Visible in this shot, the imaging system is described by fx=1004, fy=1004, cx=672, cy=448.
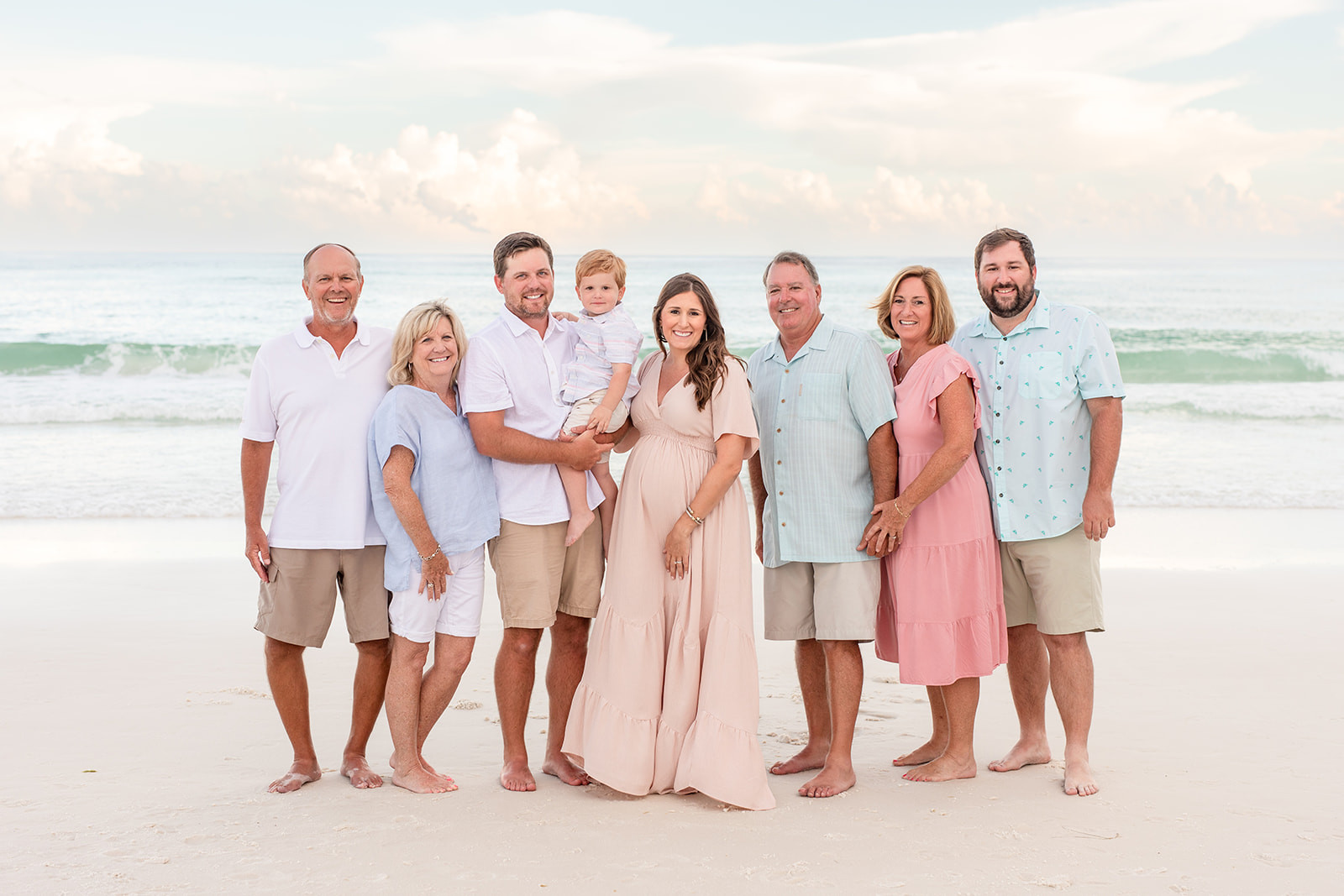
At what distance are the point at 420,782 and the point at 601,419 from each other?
5.14 ft

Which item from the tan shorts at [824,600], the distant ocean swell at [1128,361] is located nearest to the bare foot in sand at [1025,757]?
the tan shorts at [824,600]

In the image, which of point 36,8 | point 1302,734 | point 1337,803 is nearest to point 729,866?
point 1337,803

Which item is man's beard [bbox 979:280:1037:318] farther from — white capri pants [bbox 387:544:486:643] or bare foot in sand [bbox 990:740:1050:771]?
white capri pants [bbox 387:544:486:643]

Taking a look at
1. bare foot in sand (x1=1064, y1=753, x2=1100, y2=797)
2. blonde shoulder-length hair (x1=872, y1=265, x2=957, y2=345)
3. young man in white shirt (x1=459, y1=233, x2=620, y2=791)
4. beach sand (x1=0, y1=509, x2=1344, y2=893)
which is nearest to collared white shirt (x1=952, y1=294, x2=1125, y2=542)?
blonde shoulder-length hair (x1=872, y1=265, x2=957, y2=345)

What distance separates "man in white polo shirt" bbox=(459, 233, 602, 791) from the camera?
389 centimetres

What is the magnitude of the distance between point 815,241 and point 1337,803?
86.6 ft

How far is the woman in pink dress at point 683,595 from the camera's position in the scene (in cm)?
377

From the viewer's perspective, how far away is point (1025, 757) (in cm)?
423

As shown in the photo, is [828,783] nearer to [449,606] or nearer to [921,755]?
[921,755]

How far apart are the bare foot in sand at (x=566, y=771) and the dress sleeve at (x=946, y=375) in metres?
2.01

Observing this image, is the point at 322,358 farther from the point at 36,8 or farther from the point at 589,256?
the point at 36,8

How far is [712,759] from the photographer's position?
372cm

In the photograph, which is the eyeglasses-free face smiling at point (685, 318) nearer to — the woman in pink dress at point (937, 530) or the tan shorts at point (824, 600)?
the woman in pink dress at point (937, 530)


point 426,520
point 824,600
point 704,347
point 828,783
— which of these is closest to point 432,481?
point 426,520
